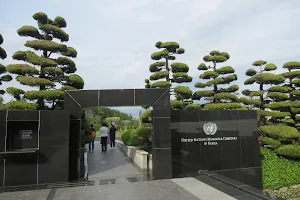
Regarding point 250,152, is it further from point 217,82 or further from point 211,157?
point 217,82

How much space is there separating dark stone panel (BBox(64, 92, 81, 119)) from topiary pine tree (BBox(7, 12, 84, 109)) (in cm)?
207

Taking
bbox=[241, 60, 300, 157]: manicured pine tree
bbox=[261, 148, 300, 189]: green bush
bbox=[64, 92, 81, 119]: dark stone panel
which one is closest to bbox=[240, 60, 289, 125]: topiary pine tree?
bbox=[241, 60, 300, 157]: manicured pine tree

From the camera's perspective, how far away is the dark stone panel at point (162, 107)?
26.1 feet

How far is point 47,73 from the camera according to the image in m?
10.7

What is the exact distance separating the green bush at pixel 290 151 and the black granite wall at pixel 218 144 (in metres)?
4.01

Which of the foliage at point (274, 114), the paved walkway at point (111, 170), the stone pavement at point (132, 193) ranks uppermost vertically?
the foliage at point (274, 114)

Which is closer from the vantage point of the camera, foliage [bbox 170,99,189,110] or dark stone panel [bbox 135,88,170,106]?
dark stone panel [bbox 135,88,170,106]

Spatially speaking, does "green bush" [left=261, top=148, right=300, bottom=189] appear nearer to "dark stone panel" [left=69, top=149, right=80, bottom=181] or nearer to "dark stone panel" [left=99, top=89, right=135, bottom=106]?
"dark stone panel" [left=99, top=89, right=135, bottom=106]

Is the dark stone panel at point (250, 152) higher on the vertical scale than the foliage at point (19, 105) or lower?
lower

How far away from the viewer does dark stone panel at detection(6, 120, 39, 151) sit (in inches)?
290

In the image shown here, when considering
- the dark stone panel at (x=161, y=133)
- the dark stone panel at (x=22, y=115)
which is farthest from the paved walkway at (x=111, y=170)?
the dark stone panel at (x=22, y=115)

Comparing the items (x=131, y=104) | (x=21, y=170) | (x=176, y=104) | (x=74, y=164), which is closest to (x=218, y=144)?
(x=176, y=104)

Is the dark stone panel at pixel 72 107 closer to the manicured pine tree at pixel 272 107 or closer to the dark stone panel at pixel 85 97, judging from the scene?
the dark stone panel at pixel 85 97

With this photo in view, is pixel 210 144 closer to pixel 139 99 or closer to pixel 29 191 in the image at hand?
pixel 139 99
